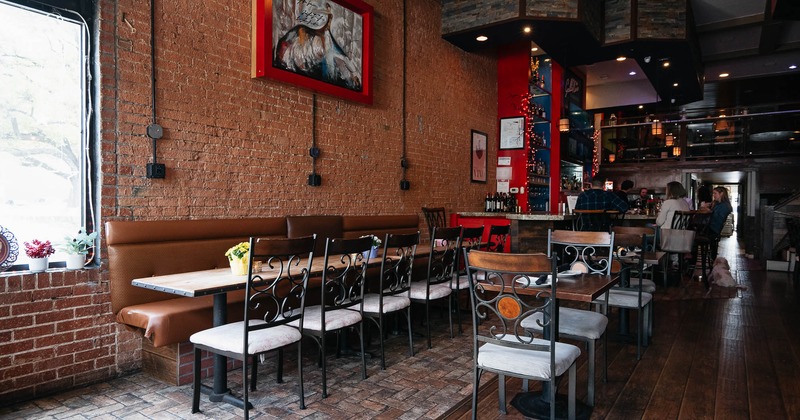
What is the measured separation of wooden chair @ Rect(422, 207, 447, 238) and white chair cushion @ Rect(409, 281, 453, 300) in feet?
8.52

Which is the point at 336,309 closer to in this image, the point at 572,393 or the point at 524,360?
the point at 524,360

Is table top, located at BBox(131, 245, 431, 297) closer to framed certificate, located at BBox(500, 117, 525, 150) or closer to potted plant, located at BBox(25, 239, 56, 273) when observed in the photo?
potted plant, located at BBox(25, 239, 56, 273)

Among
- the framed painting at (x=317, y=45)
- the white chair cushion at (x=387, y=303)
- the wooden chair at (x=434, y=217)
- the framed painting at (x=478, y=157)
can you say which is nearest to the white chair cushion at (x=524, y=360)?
the white chair cushion at (x=387, y=303)

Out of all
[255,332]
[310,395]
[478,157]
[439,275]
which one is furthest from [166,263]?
[478,157]

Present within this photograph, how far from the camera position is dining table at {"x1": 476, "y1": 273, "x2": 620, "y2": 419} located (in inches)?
103

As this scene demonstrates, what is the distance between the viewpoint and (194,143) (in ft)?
13.5

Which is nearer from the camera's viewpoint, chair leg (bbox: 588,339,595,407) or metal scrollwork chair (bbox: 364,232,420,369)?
chair leg (bbox: 588,339,595,407)

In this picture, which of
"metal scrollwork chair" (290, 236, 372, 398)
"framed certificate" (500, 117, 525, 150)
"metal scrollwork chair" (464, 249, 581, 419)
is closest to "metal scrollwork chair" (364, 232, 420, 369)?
"metal scrollwork chair" (290, 236, 372, 398)

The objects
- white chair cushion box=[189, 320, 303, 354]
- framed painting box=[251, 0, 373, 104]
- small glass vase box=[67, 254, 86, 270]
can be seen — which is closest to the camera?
white chair cushion box=[189, 320, 303, 354]

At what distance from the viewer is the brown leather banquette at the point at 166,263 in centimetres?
320

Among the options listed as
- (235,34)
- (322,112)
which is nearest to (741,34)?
(322,112)

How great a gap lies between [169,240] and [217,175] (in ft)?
2.64

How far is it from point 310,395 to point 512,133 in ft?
22.5

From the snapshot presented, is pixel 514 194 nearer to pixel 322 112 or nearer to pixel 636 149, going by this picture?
pixel 322 112
